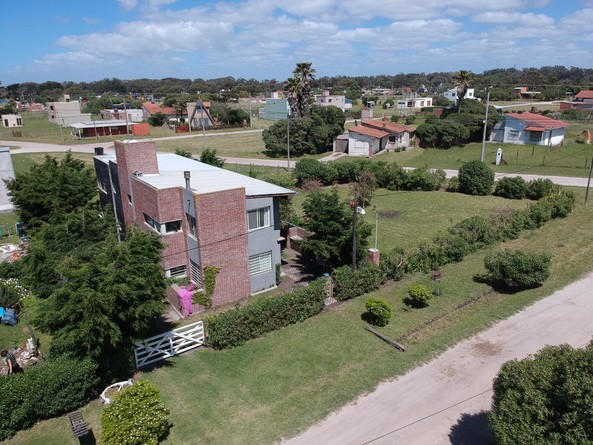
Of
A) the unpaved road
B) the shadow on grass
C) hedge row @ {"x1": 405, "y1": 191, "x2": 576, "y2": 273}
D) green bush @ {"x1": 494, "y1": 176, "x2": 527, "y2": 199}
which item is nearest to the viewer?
the unpaved road

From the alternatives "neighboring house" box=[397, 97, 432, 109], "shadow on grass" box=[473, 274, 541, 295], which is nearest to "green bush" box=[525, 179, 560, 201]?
"shadow on grass" box=[473, 274, 541, 295]

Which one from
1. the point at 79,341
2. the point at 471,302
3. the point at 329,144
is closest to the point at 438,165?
the point at 329,144

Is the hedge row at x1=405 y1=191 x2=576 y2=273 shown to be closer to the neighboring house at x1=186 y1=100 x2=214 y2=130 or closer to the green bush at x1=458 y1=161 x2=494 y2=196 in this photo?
the green bush at x1=458 y1=161 x2=494 y2=196

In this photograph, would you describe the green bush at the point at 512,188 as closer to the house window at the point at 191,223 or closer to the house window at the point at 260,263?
the house window at the point at 260,263

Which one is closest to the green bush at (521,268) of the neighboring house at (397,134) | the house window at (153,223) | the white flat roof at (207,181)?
the white flat roof at (207,181)

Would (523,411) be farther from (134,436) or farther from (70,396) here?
(70,396)

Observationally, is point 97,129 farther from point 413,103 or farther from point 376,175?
point 413,103
